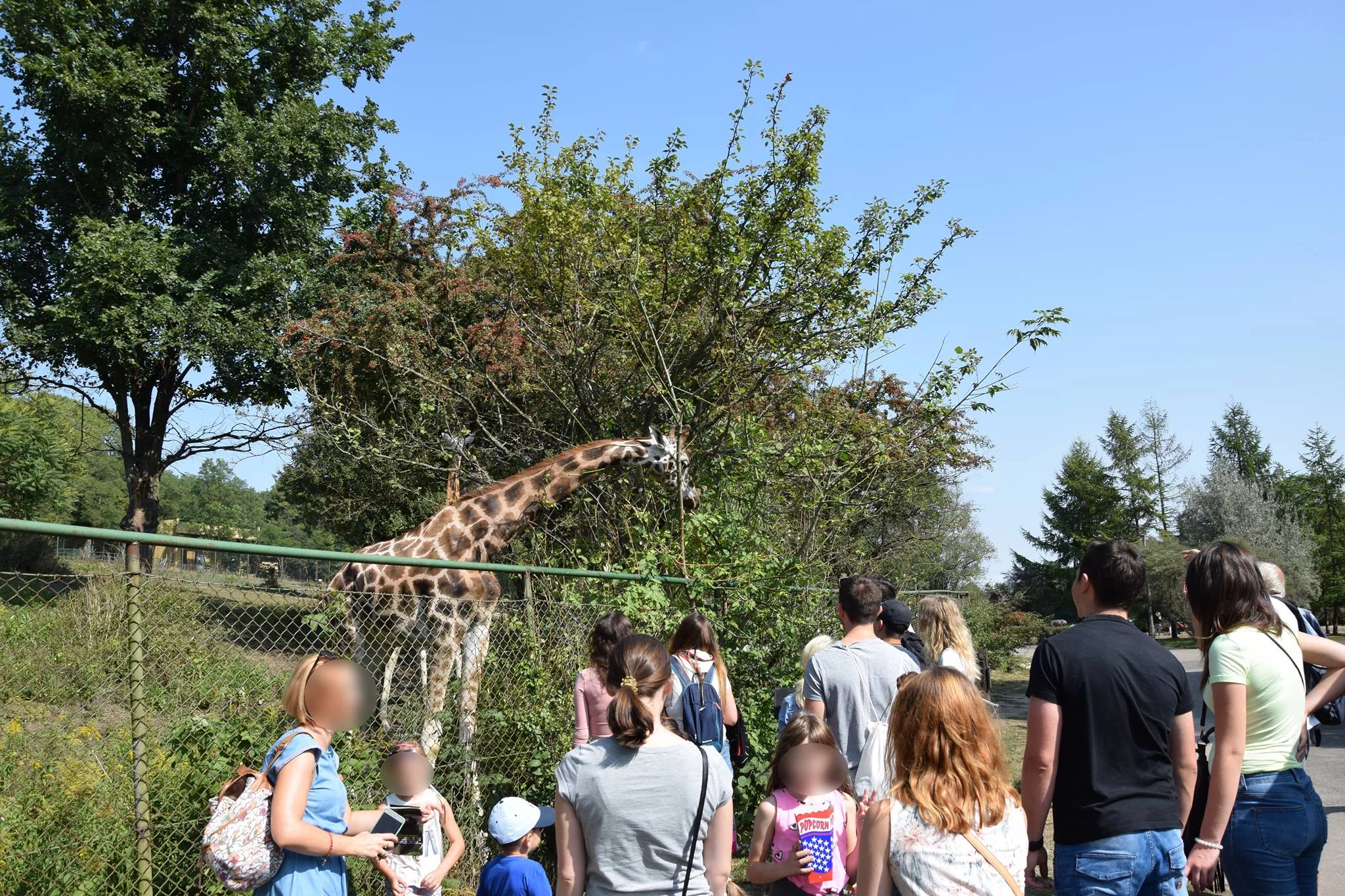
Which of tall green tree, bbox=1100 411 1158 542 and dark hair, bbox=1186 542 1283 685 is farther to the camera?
tall green tree, bbox=1100 411 1158 542

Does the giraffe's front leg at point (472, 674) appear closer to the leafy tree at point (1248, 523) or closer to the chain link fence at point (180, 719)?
the chain link fence at point (180, 719)

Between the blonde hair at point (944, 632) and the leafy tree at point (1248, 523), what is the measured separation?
32311mm

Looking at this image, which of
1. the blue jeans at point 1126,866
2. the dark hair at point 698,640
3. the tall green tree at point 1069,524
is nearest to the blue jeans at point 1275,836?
the blue jeans at point 1126,866

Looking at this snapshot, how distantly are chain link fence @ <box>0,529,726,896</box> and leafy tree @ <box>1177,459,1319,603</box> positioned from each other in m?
33.3

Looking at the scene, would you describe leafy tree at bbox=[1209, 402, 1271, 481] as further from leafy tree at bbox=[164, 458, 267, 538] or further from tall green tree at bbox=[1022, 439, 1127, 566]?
leafy tree at bbox=[164, 458, 267, 538]

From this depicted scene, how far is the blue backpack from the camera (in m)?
4.39

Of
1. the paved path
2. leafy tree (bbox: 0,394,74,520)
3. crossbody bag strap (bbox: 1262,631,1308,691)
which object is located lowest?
the paved path

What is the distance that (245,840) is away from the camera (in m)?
2.76

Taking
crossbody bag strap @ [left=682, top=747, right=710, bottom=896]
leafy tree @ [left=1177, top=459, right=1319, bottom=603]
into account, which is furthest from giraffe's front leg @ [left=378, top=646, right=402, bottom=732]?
leafy tree @ [left=1177, top=459, right=1319, bottom=603]

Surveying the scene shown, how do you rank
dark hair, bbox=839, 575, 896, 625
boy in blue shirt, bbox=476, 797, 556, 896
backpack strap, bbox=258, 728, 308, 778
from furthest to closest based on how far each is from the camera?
dark hair, bbox=839, 575, 896, 625 < boy in blue shirt, bbox=476, 797, 556, 896 < backpack strap, bbox=258, 728, 308, 778

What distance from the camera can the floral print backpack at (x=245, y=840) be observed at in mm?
2744

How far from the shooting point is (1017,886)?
2.29 metres

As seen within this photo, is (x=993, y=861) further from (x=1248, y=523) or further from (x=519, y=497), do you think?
(x=1248, y=523)

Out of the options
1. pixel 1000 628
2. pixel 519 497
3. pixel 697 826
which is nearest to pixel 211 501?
pixel 1000 628
